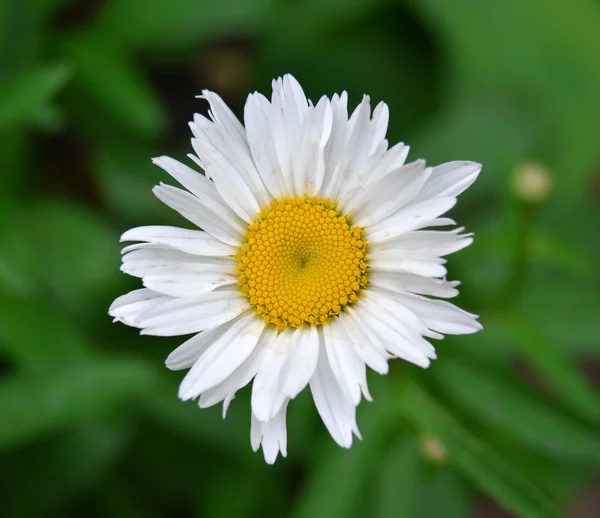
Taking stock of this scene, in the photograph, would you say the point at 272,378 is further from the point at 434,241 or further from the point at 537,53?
the point at 537,53

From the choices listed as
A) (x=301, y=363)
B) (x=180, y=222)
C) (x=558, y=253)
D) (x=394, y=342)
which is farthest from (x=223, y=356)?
(x=180, y=222)

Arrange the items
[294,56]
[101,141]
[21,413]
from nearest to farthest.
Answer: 1. [21,413]
2. [101,141]
3. [294,56]

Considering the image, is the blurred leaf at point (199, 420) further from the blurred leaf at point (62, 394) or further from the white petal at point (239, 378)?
the white petal at point (239, 378)

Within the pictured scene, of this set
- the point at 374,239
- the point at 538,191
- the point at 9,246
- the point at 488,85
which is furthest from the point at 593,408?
the point at 9,246

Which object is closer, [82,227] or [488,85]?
[82,227]

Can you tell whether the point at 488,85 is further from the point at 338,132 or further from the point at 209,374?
the point at 209,374

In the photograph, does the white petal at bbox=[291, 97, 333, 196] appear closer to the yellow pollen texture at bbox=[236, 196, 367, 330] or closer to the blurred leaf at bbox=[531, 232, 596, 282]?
the yellow pollen texture at bbox=[236, 196, 367, 330]

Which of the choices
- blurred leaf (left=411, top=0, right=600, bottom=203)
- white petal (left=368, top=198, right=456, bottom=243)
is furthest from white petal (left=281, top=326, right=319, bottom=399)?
blurred leaf (left=411, top=0, right=600, bottom=203)
